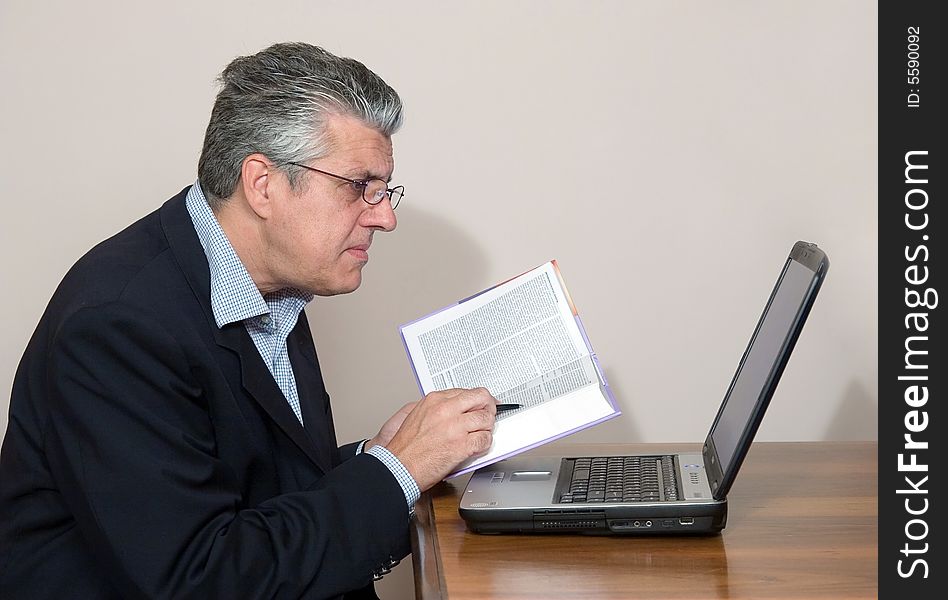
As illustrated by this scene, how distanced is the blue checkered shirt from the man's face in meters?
0.06

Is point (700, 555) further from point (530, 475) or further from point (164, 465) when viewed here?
point (164, 465)

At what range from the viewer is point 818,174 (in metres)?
2.25

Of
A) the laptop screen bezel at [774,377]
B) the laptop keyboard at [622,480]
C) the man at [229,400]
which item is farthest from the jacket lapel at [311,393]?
the laptop screen bezel at [774,377]

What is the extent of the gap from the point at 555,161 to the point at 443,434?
101 cm

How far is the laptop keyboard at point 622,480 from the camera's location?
127 centimetres

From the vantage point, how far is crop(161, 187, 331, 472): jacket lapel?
1296 millimetres

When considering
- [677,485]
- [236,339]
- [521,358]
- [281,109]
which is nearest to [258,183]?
[281,109]

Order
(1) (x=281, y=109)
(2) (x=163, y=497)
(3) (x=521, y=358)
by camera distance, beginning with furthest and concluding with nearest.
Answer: (3) (x=521, y=358) < (1) (x=281, y=109) < (2) (x=163, y=497)

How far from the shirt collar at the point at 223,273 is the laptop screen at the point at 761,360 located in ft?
1.96

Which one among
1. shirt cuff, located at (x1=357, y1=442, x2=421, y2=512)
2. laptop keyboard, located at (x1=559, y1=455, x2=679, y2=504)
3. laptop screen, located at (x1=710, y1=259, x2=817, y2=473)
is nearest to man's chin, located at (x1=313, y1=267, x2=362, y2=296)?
shirt cuff, located at (x1=357, y1=442, x2=421, y2=512)

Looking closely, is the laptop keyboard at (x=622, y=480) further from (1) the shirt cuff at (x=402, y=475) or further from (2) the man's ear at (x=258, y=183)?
(2) the man's ear at (x=258, y=183)

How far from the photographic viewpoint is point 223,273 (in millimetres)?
1331

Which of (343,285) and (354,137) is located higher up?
(354,137)
